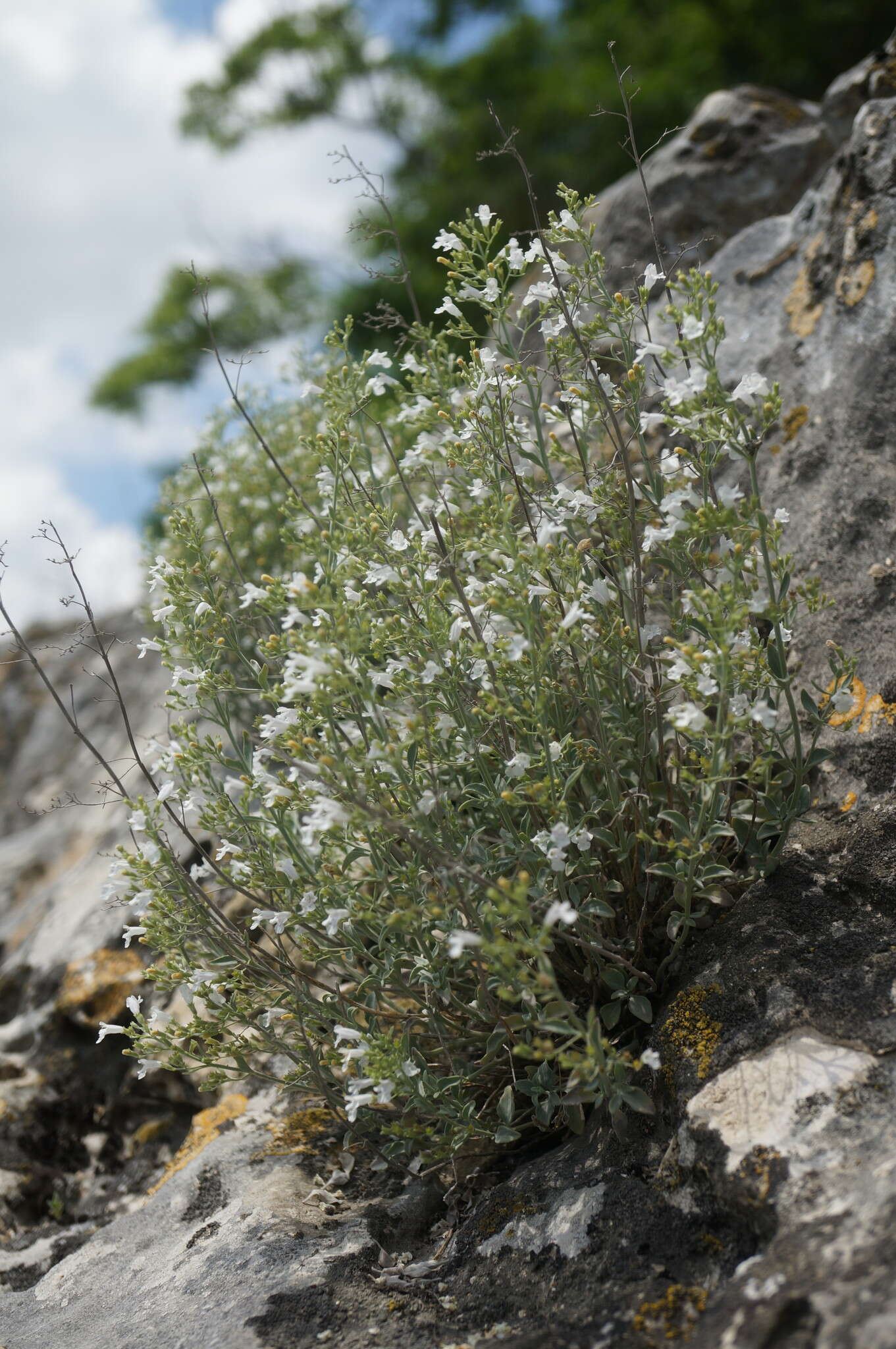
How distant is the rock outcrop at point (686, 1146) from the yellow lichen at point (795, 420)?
0.5 inches

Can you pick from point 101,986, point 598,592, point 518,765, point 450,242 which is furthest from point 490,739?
point 101,986

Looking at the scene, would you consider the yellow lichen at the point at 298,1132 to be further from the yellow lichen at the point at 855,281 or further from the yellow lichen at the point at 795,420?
the yellow lichen at the point at 855,281

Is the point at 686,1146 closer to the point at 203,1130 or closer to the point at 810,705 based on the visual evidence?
the point at 810,705

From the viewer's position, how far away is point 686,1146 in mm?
2166

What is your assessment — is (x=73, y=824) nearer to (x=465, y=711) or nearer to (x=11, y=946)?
(x=11, y=946)

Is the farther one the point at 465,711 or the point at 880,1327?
the point at 465,711

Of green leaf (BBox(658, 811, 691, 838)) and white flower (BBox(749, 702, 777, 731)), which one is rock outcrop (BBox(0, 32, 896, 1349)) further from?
white flower (BBox(749, 702, 777, 731))

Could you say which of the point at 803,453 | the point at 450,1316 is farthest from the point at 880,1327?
the point at 803,453

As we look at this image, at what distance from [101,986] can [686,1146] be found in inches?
120

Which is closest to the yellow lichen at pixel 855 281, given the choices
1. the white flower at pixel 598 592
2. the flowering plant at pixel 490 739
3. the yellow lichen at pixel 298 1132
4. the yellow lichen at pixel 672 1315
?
the flowering plant at pixel 490 739

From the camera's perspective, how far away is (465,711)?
2.48 m

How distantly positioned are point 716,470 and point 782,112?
2955mm

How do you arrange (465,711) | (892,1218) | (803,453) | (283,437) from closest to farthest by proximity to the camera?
(892,1218)
(465,711)
(803,453)
(283,437)

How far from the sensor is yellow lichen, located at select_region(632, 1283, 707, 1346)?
1802 mm
